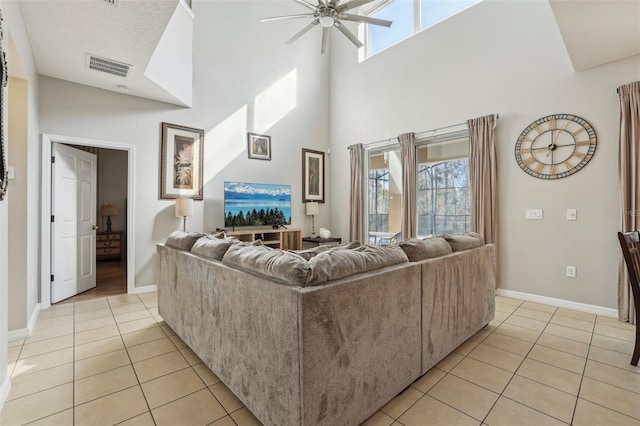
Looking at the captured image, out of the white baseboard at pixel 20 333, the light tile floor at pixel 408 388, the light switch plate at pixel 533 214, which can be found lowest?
the light tile floor at pixel 408 388

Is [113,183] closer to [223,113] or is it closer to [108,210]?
[108,210]

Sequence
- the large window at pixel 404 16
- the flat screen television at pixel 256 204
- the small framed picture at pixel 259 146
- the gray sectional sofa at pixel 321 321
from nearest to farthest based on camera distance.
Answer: the gray sectional sofa at pixel 321 321, the large window at pixel 404 16, the flat screen television at pixel 256 204, the small framed picture at pixel 259 146

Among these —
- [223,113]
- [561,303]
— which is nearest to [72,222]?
[223,113]

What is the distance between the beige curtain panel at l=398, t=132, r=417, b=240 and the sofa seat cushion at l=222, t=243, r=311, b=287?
3.51 m

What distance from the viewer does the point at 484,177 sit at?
3947 millimetres

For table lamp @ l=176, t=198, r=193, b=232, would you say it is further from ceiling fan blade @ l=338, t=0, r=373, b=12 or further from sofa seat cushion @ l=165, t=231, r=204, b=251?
ceiling fan blade @ l=338, t=0, r=373, b=12

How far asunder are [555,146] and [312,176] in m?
3.87

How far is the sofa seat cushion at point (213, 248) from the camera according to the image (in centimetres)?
201

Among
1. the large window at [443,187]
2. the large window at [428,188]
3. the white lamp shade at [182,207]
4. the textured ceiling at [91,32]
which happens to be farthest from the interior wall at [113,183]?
the large window at [443,187]

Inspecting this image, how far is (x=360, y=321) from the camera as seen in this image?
1.50m

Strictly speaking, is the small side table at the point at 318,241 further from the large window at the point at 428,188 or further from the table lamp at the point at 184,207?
the table lamp at the point at 184,207

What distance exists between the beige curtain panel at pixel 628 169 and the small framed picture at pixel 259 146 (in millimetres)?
4651

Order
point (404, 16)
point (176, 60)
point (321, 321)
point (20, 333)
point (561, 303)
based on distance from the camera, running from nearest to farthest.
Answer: point (321, 321), point (20, 333), point (561, 303), point (176, 60), point (404, 16)

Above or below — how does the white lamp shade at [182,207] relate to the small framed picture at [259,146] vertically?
below
